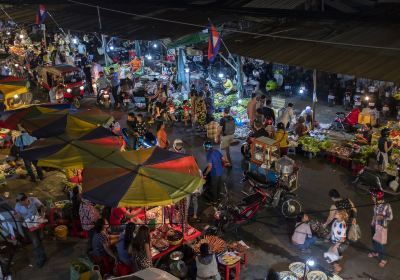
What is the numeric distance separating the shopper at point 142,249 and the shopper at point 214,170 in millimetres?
3471

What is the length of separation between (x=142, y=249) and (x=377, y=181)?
684 cm

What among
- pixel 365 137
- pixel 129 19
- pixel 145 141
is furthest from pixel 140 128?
pixel 129 19

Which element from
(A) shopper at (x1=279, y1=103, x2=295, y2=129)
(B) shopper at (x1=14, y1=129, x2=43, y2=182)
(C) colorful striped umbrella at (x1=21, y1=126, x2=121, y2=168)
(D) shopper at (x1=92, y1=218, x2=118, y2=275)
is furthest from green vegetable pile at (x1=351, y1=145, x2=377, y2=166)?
(B) shopper at (x1=14, y1=129, x2=43, y2=182)

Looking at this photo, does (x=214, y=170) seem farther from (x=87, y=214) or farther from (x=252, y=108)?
(x=252, y=108)

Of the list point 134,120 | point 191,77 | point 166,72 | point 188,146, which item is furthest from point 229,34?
point 134,120

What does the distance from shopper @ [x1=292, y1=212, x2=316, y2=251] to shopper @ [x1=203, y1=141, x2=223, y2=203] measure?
8.42 feet

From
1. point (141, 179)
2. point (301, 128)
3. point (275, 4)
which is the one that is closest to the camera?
point (141, 179)

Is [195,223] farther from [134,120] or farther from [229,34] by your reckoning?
[229,34]

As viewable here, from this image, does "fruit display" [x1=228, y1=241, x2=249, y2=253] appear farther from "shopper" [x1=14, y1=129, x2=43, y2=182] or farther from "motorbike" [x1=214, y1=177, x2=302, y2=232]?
"shopper" [x1=14, y1=129, x2=43, y2=182]

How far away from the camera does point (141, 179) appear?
8.10 metres

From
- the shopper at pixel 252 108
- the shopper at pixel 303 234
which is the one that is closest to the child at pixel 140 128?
the shopper at pixel 252 108

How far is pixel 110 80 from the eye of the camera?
65.7 feet

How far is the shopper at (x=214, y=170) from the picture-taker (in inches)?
429

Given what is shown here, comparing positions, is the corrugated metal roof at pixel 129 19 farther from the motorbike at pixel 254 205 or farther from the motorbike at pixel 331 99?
the motorbike at pixel 254 205
